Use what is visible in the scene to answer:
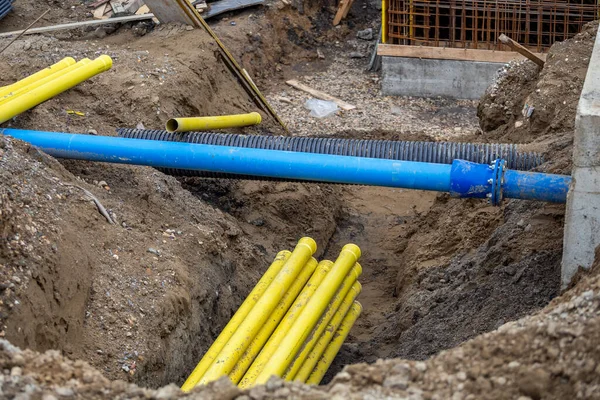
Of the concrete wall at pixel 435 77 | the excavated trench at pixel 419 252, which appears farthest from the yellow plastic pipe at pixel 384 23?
the excavated trench at pixel 419 252

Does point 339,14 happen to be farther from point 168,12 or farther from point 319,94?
point 168,12

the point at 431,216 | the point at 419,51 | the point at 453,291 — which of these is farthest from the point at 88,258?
the point at 419,51

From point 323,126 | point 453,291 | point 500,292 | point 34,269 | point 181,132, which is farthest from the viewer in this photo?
point 323,126

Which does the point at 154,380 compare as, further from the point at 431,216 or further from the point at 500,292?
the point at 431,216

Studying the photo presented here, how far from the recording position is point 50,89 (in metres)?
7.93

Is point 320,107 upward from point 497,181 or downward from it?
downward

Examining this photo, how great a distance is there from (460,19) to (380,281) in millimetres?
6114

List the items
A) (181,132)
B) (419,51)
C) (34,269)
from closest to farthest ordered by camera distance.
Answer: (34,269), (181,132), (419,51)

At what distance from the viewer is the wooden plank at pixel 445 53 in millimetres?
12148

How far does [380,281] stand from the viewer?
28.0ft

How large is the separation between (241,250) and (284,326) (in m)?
1.76

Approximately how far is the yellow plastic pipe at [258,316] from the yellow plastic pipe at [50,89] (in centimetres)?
291

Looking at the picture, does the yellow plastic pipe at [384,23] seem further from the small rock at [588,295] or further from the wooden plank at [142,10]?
the small rock at [588,295]

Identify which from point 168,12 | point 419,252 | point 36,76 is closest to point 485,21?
point 168,12
